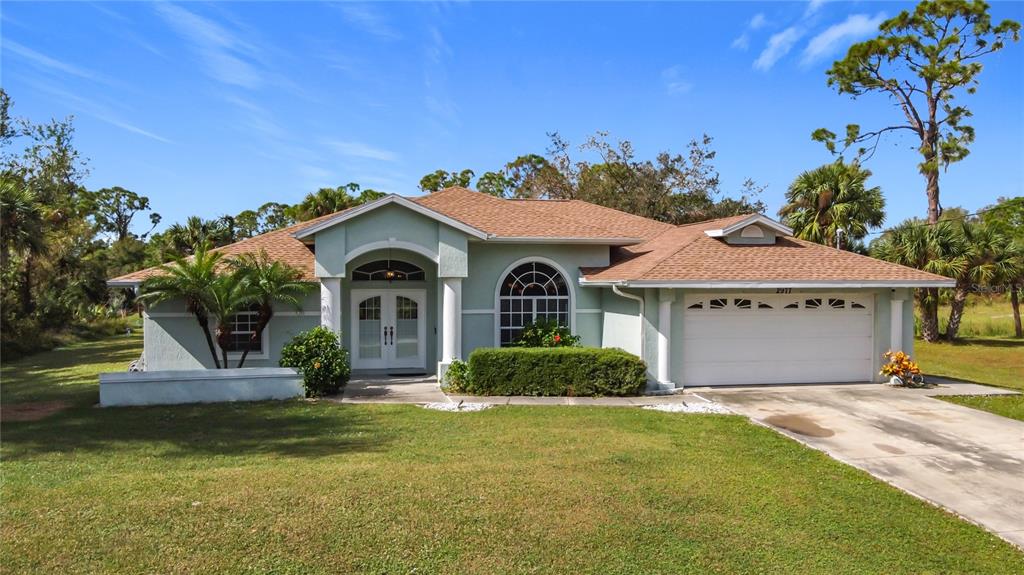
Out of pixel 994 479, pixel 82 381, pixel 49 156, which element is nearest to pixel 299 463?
pixel 994 479

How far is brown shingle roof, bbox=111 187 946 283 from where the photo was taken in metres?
14.2

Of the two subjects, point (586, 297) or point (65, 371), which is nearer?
point (586, 297)

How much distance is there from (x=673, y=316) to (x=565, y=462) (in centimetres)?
681

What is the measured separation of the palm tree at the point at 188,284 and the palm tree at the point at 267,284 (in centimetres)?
65

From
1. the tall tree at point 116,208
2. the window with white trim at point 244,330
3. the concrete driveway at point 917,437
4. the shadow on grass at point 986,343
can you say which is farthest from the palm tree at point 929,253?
the tall tree at point 116,208

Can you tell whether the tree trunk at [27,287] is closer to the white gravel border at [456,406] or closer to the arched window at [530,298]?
the arched window at [530,298]

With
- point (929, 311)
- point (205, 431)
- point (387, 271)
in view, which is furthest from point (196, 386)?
point (929, 311)

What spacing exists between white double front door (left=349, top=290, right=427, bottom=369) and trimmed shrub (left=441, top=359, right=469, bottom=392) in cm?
303

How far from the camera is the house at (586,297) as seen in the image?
14.3 m

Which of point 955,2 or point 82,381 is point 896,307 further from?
point 955,2

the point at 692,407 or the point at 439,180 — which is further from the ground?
the point at 439,180

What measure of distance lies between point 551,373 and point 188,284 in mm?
8053

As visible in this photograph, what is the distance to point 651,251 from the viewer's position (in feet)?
54.7

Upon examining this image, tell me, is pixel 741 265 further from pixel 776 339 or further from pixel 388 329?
pixel 388 329
